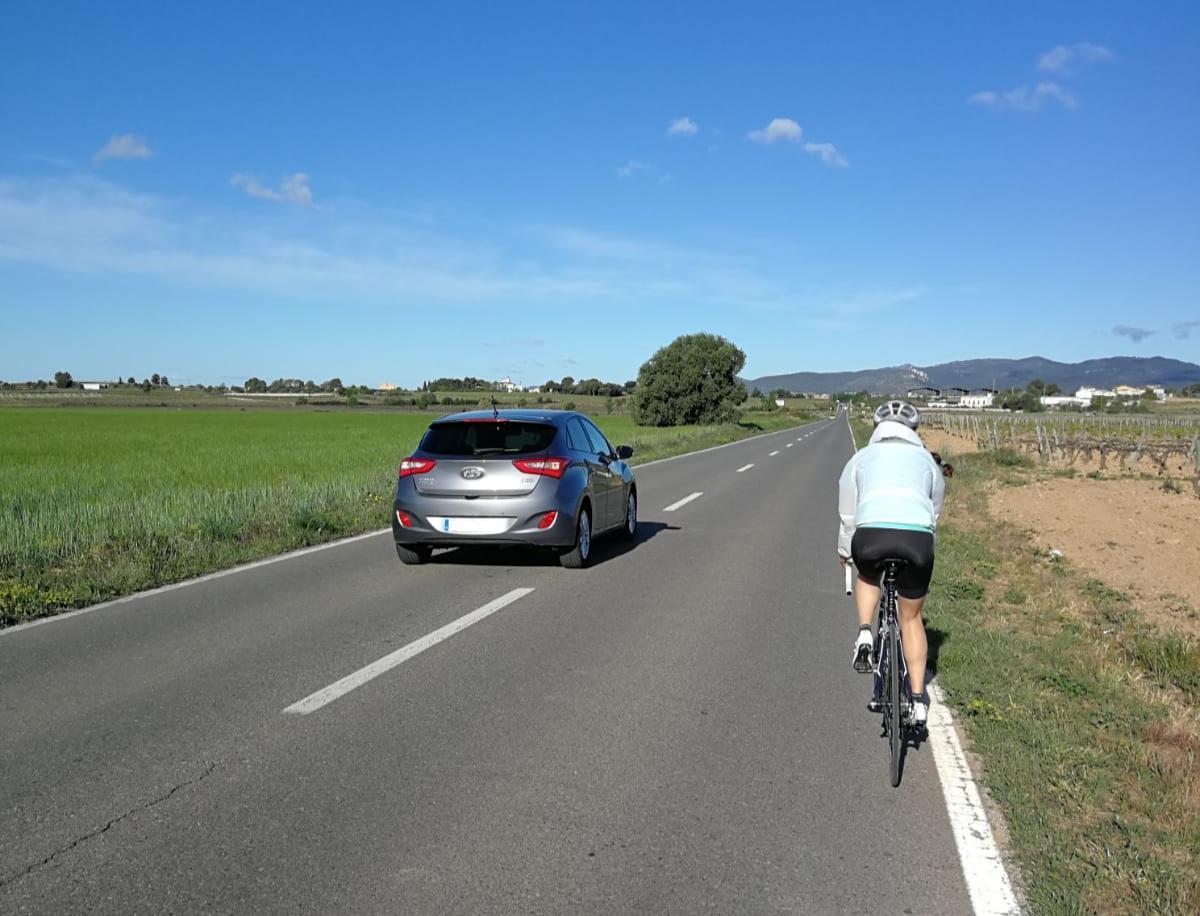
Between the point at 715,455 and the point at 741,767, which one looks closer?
the point at 741,767

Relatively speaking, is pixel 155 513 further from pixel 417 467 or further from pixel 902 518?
pixel 902 518

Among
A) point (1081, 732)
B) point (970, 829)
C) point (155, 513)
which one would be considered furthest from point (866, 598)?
point (155, 513)

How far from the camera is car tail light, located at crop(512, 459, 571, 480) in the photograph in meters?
9.72

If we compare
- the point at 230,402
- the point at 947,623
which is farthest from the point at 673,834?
the point at 230,402

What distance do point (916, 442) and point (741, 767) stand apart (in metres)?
1.89

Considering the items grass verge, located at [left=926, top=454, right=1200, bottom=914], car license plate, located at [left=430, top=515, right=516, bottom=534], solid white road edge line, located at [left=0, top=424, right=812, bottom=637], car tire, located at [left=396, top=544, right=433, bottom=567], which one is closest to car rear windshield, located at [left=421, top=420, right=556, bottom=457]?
car license plate, located at [left=430, top=515, right=516, bottom=534]

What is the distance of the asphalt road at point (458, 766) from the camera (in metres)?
3.34

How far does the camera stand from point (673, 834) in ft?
12.3

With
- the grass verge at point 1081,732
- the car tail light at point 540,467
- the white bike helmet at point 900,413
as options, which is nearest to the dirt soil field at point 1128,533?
the grass verge at point 1081,732

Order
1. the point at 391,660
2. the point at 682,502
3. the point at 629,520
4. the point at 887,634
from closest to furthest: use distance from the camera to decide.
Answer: the point at 887,634 < the point at 391,660 < the point at 629,520 < the point at 682,502

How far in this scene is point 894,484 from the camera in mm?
4797

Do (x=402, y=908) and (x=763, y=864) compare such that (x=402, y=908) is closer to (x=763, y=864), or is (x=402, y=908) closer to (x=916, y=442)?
(x=763, y=864)

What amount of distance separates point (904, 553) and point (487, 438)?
609 centimetres

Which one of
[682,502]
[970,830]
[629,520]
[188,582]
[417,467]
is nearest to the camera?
[970,830]
